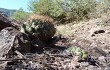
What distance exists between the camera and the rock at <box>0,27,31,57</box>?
18.3 feet

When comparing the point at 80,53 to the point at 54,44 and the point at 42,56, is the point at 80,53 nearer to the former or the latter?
the point at 42,56

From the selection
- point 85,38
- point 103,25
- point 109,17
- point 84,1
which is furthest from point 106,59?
point 84,1

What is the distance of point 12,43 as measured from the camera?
19.2 ft

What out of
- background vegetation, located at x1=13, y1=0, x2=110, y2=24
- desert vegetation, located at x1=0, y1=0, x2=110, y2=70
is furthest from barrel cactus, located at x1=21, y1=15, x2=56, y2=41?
background vegetation, located at x1=13, y1=0, x2=110, y2=24

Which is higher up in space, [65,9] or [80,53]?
[65,9]

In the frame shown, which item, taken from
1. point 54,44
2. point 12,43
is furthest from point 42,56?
point 54,44

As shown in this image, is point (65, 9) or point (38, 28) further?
point (65, 9)

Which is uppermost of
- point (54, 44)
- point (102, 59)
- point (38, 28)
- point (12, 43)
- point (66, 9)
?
point (66, 9)

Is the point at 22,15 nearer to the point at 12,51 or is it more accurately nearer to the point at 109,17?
the point at 109,17

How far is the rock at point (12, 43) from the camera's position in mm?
5590

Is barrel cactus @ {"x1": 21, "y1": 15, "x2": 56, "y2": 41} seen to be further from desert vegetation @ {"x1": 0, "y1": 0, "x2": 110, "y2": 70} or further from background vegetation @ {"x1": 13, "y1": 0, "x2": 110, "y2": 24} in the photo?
background vegetation @ {"x1": 13, "y1": 0, "x2": 110, "y2": 24}

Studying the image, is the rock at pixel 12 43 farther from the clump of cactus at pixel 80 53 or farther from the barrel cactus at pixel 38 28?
the clump of cactus at pixel 80 53

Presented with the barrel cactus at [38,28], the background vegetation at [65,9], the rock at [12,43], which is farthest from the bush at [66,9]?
the rock at [12,43]

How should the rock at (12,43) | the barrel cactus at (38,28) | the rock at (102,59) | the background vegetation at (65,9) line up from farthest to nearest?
the background vegetation at (65,9), the barrel cactus at (38,28), the rock at (102,59), the rock at (12,43)
